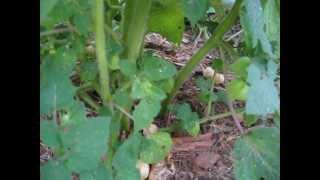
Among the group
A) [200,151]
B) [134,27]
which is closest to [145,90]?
[134,27]

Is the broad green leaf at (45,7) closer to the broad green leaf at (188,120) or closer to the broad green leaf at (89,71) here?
the broad green leaf at (89,71)

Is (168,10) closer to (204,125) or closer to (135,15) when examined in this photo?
(135,15)

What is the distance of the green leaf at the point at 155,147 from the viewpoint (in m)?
0.98

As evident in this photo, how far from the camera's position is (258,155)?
86 centimetres

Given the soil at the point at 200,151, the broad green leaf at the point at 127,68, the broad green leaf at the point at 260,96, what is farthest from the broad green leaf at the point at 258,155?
the soil at the point at 200,151

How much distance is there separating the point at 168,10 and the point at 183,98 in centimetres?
27

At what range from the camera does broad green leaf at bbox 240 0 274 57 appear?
84cm

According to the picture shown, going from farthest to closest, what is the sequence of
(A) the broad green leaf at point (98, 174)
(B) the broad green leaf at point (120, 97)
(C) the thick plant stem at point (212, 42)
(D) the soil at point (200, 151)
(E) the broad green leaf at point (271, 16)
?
(D) the soil at point (200, 151), (C) the thick plant stem at point (212, 42), (B) the broad green leaf at point (120, 97), (E) the broad green leaf at point (271, 16), (A) the broad green leaf at point (98, 174)

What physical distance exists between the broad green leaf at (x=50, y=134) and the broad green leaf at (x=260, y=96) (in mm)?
263

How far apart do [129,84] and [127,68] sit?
0.04m

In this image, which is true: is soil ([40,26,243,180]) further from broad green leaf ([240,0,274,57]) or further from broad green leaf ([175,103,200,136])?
broad green leaf ([240,0,274,57])
